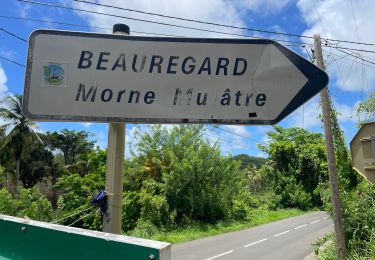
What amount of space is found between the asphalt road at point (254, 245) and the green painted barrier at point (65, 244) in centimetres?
1246

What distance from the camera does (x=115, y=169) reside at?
1.79 metres

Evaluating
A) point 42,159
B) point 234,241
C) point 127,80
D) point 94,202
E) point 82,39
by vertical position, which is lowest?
point 234,241

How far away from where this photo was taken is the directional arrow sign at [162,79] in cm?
167

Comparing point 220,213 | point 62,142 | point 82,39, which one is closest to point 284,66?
point 82,39

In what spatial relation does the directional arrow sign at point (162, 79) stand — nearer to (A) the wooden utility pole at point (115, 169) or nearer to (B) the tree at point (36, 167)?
(A) the wooden utility pole at point (115, 169)

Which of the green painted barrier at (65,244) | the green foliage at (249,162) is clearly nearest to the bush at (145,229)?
the green foliage at (249,162)

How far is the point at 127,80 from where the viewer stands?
5.57ft

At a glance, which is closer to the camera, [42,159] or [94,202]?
[94,202]

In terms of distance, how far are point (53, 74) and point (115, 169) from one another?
51 cm

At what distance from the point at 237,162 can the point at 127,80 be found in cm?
2404

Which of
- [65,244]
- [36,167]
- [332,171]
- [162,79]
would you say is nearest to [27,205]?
[332,171]

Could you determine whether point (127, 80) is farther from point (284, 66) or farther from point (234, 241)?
point (234, 241)

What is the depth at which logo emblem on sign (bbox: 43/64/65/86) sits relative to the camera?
168cm

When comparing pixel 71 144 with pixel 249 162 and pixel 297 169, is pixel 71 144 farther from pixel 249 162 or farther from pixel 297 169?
pixel 249 162
